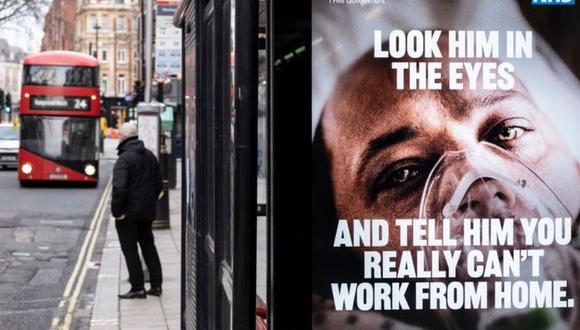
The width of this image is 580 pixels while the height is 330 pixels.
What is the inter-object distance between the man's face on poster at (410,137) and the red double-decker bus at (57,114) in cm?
2628

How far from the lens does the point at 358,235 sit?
2.96 m

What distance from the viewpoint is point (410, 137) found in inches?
119

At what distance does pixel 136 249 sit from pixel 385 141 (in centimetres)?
700

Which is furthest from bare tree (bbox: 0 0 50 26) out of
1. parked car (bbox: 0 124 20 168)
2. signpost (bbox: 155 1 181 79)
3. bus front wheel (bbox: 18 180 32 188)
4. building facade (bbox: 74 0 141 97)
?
building facade (bbox: 74 0 141 97)

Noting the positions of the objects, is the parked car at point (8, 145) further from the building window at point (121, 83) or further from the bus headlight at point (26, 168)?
the building window at point (121, 83)

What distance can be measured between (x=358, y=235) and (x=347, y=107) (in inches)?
15.4

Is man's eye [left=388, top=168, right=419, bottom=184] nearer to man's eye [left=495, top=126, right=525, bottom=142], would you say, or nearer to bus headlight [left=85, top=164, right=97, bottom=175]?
man's eye [left=495, top=126, right=525, bottom=142]

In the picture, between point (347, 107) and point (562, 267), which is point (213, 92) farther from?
point (562, 267)

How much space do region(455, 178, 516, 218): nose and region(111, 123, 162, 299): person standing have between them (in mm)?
6652

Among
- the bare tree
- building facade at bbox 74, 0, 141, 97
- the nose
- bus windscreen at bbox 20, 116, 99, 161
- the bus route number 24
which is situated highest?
building facade at bbox 74, 0, 141, 97

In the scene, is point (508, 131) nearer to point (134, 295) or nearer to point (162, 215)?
point (134, 295)

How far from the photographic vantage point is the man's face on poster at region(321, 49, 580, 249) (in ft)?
9.70

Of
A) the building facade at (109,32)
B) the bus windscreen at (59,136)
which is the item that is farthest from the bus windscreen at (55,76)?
the building facade at (109,32)

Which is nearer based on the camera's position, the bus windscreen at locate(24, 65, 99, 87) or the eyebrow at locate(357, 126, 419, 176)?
the eyebrow at locate(357, 126, 419, 176)
